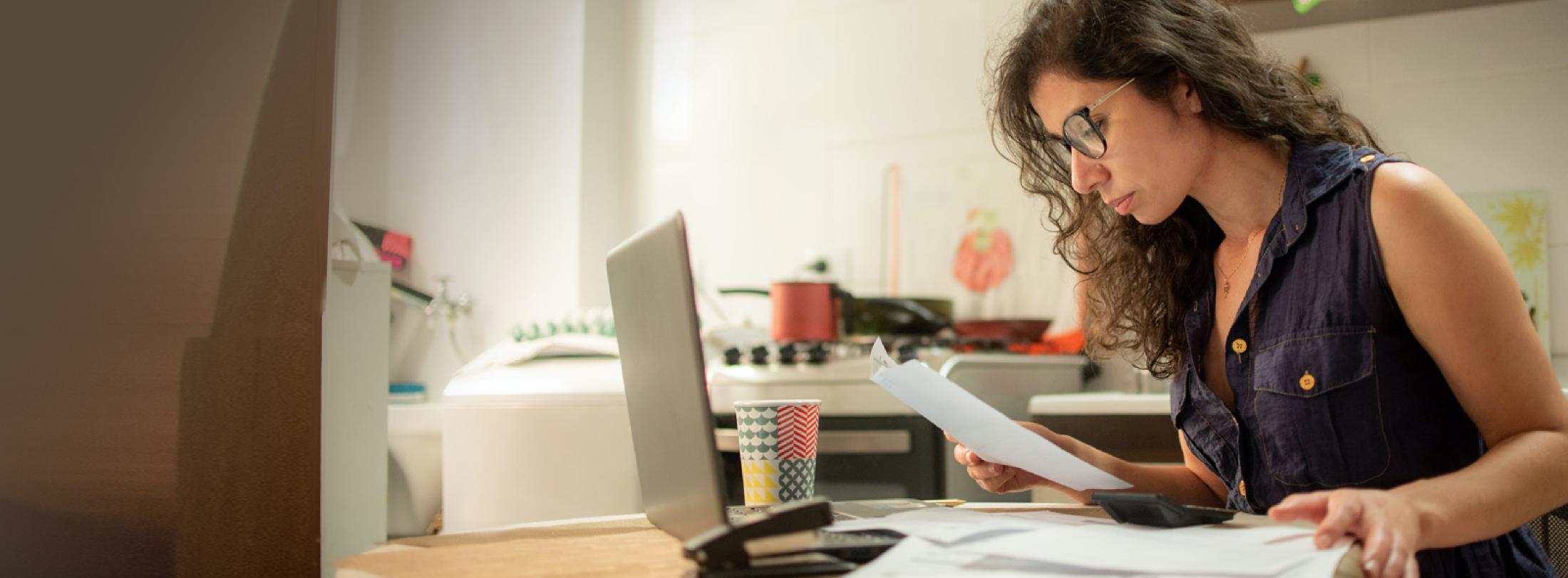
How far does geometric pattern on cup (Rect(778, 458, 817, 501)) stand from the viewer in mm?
1000

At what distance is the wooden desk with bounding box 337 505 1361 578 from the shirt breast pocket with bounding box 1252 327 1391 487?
0.18 m

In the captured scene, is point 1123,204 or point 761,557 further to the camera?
point 1123,204

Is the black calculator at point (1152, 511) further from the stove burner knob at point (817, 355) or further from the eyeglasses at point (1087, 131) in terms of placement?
the stove burner knob at point (817, 355)

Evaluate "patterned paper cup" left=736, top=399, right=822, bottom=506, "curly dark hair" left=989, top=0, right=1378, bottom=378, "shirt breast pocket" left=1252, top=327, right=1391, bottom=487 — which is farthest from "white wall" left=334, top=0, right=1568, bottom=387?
"patterned paper cup" left=736, top=399, right=822, bottom=506

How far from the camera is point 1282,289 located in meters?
1.05

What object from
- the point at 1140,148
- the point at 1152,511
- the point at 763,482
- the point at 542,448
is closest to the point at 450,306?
the point at 542,448

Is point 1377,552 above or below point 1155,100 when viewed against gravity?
below

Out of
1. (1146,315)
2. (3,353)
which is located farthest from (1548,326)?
(3,353)

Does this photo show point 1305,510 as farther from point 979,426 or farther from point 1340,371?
point 1340,371

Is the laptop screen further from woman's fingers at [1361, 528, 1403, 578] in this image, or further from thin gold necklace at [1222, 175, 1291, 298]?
thin gold necklace at [1222, 175, 1291, 298]

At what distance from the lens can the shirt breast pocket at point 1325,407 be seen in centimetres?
98

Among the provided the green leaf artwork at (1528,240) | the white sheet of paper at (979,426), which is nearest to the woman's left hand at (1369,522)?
the white sheet of paper at (979,426)

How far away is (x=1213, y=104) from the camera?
3.64 ft

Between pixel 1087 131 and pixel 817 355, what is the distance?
1.21 metres
